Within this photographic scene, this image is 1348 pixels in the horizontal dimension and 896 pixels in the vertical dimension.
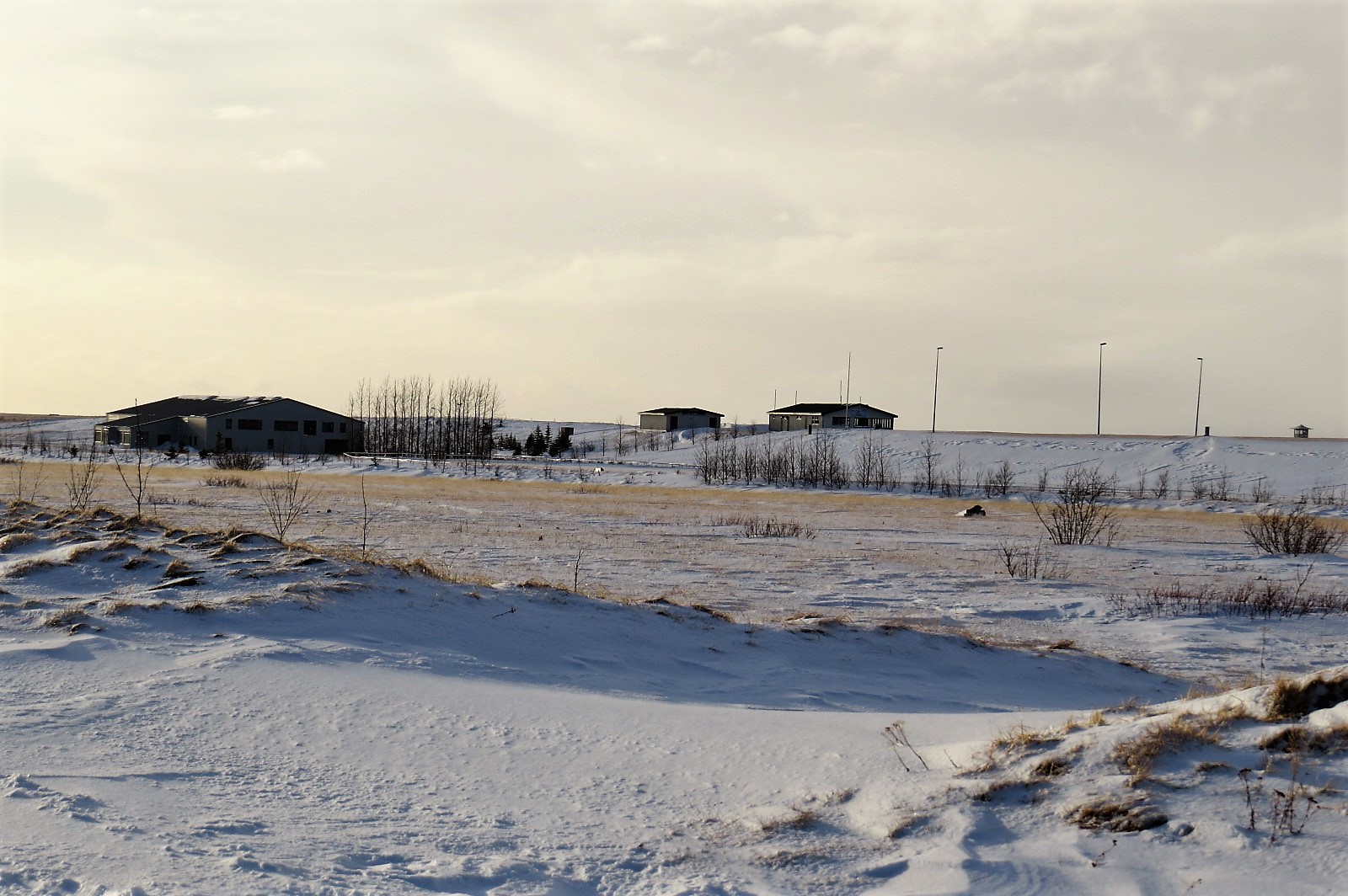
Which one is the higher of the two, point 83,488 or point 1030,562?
point 83,488

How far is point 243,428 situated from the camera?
80.8 metres

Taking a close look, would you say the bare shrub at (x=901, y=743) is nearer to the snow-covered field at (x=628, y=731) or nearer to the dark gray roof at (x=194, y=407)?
the snow-covered field at (x=628, y=731)

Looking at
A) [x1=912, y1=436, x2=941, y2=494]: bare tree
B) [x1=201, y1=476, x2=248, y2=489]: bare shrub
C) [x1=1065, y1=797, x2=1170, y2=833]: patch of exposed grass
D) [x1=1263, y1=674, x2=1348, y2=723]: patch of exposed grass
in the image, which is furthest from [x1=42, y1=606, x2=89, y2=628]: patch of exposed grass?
[x1=912, y1=436, x2=941, y2=494]: bare tree

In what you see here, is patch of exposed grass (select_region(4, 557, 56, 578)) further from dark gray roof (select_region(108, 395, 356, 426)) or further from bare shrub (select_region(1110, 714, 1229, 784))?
dark gray roof (select_region(108, 395, 356, 426))

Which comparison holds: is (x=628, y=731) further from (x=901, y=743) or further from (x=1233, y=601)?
(x=1233, y=601)

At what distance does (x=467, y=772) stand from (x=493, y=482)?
135 feet

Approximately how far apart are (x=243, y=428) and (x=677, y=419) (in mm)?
41594

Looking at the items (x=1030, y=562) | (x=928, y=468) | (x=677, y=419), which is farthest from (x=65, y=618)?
(x=677, y=419)

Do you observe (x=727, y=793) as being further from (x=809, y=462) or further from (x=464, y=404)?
(x=464, y=404)

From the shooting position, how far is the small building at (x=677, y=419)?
10631 cm

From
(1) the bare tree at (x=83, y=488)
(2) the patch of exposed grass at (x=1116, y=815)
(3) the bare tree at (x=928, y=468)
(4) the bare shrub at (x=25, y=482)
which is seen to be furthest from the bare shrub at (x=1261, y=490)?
(2) the patch of exposed grass at (x=1116, y=815)

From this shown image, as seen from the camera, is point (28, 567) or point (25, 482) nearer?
point (28, 567)

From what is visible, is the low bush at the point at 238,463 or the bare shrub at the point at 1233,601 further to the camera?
the low bush at the point at 238,463

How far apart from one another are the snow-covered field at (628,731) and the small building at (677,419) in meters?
90.3
